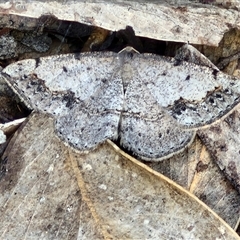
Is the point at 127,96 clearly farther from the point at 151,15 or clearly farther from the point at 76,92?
the point at 151,15

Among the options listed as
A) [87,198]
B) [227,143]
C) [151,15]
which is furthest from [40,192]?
[151,15]

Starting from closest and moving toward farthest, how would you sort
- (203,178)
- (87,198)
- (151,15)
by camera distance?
1. (87,198)
2. (203,178)
3. (151,15)

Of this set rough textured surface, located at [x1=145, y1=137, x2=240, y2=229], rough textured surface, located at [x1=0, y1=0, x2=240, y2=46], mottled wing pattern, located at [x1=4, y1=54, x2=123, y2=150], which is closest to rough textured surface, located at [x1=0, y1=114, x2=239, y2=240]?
mottled wing pattern, located at [x1=4, y1=54, x2=123, y2=150]

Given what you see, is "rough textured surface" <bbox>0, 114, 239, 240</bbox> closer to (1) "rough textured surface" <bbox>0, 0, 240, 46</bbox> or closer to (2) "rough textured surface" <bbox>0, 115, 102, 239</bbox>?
(2) "rough textured surface" <bbox>0, 115, 102, 239</bbox>

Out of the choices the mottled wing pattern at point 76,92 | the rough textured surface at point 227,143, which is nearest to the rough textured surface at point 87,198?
the mottled wing pattern at point 76,92

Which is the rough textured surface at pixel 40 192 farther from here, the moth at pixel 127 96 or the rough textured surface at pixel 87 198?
the moth at pixel 127 96

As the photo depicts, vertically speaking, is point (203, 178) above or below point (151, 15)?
below

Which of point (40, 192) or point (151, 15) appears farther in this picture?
point (151, 15)
